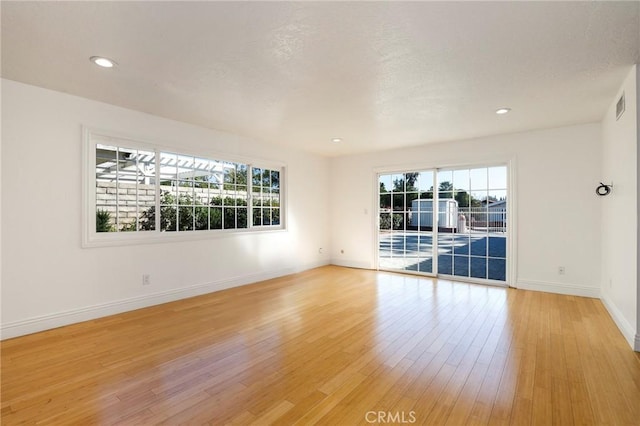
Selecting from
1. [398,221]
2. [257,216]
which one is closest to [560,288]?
[398,221]

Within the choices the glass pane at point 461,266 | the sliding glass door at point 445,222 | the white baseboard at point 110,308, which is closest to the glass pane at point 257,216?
the white baseboard at point 110,308

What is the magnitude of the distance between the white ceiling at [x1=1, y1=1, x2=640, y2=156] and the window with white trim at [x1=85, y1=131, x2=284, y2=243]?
660mm

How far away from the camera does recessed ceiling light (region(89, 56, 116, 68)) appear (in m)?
2.61

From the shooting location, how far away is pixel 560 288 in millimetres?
4711

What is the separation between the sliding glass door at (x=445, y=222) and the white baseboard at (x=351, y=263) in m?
0.30

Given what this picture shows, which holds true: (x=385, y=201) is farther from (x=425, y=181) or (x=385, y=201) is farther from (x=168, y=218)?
(x=168, y=218)

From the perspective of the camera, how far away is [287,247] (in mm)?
6113

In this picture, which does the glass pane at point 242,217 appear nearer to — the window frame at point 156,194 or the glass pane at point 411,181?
the window frame at point 156,194

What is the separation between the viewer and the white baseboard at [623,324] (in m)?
2.79

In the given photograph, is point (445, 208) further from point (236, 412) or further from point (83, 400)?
point (83, 400)

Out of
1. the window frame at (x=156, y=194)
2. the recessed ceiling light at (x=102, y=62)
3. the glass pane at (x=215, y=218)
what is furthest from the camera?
the glass pane at (x=215, y=218)

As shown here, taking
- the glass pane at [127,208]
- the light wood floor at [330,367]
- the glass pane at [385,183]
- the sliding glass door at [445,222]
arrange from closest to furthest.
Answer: the light wood floor at [330,367]
the glass pane at [127,208]
the sliding glass door at [445,222]
the glass pane at [385,183]

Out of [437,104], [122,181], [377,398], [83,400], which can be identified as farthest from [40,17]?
[437,104]

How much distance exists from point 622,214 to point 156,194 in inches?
216
